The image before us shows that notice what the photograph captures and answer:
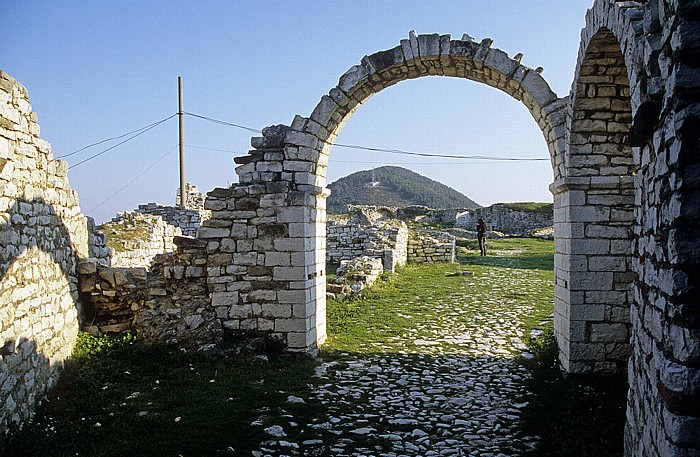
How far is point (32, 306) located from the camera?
5684mm

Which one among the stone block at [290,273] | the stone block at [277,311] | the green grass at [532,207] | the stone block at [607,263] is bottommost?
the stone block at [277,311]

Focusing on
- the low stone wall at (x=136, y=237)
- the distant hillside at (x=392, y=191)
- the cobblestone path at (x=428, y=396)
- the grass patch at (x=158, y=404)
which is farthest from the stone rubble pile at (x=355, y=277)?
the distant hillside at (x=392, y=191)

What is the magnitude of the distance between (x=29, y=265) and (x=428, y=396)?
4.69 metres

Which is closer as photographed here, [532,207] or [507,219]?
[507,219]

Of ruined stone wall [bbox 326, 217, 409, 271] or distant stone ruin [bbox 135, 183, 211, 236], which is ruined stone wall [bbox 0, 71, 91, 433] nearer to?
ruined stone wall [bbox 326, 217, 409, 271]

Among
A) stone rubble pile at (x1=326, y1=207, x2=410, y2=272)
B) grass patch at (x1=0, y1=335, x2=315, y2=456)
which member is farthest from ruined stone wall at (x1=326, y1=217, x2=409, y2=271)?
grass patch at (x1=0, y1=335, x2=315, y2=456)

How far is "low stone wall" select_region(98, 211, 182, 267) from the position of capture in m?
12.1

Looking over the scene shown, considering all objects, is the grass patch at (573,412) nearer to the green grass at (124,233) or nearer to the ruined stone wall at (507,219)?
the green grass at (124,233)

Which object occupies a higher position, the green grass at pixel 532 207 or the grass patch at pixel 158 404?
the green grass at pixel 532 207

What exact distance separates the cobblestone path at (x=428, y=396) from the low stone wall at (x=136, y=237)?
246 inches

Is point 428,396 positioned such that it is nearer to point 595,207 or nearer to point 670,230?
point 595,207

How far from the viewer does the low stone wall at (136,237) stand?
12125 mm

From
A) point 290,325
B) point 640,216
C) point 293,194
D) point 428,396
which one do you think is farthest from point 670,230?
point 290,325

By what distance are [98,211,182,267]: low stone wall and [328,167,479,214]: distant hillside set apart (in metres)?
49.9
